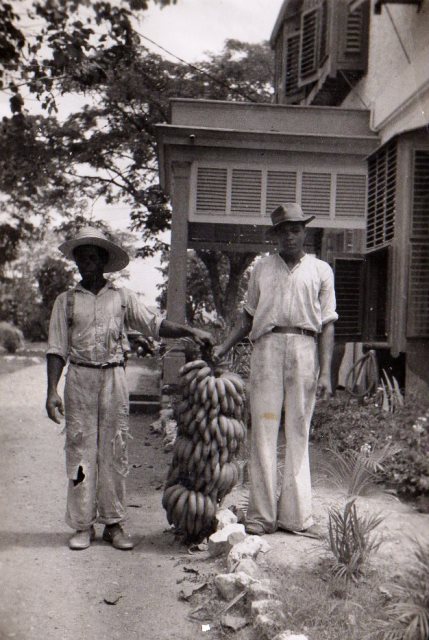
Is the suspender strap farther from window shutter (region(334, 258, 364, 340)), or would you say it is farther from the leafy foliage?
window shutter (region(334, 258, 364, 340))

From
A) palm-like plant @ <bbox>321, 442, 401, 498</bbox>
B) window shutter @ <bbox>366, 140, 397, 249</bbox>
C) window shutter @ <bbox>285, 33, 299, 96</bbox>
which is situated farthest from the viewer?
window shutter @ <bbox>285, 33, 299, 96</bbox>

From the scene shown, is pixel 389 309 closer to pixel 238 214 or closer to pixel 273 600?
pixel 238 214

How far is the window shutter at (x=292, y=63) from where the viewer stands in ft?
44.1

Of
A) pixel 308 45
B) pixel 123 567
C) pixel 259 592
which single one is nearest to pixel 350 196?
pixel 308 45

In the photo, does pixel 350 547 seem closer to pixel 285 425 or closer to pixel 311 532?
pixel 311 532

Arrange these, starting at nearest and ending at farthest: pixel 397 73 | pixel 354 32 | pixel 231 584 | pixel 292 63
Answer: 1. pixel 231 584
2. pixel 397 73
3. pixel 354 32
4. pixel 292 63

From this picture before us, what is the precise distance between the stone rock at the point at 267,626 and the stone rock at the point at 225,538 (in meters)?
0.83

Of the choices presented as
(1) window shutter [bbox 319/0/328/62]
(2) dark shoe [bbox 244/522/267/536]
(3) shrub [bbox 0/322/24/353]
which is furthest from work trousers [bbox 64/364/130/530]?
(3) shrub [bbox 0/322/24/353]

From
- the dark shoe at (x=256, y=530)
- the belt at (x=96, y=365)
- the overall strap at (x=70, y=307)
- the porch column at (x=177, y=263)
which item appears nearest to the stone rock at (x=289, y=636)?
the dark shoe at (x=256, y=530)

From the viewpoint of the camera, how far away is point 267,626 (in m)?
3.37

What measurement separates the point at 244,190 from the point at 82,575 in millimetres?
6333

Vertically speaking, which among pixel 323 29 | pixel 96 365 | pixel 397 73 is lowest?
pixel 96 365

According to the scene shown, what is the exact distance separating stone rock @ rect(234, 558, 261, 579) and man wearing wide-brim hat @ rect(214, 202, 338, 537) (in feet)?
1.66

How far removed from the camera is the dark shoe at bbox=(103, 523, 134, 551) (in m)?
4.65
